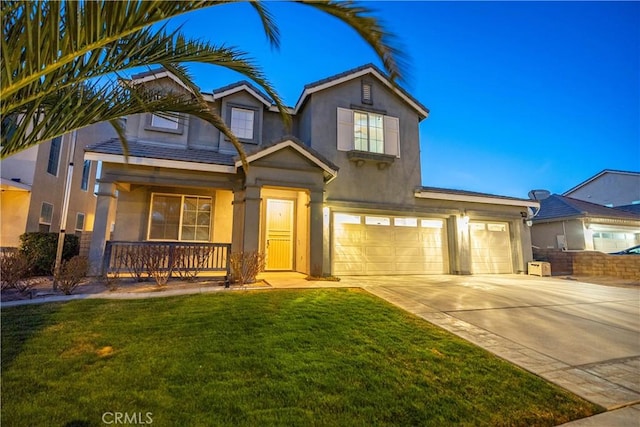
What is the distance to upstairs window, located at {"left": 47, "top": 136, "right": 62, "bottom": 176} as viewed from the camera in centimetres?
1275

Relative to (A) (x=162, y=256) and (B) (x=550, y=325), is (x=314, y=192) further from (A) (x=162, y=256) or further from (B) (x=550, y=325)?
(B) (x=550, y=325)

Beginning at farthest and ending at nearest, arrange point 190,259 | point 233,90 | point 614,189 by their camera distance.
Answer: point 614,189 → point 233,90 → point 190,259

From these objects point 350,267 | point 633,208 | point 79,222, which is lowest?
point 350,267

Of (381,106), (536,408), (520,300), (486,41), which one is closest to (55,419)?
(536,408)

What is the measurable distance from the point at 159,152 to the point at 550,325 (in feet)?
35.1

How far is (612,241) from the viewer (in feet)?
57.9

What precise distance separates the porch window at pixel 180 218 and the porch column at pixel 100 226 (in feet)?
5.98

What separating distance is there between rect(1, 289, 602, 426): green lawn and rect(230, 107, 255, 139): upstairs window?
7.74 metres

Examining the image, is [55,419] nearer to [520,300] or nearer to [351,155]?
A: [520,300]

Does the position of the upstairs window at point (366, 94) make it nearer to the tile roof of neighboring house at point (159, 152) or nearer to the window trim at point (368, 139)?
the window trim at point (368, 139)

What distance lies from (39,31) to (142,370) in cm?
326

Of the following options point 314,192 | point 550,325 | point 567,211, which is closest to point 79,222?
point 314,192

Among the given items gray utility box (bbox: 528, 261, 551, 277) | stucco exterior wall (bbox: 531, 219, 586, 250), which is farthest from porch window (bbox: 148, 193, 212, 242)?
stucco exterior wall (bbox: 531, 219, 586, 250)

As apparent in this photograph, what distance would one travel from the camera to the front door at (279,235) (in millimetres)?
10789
